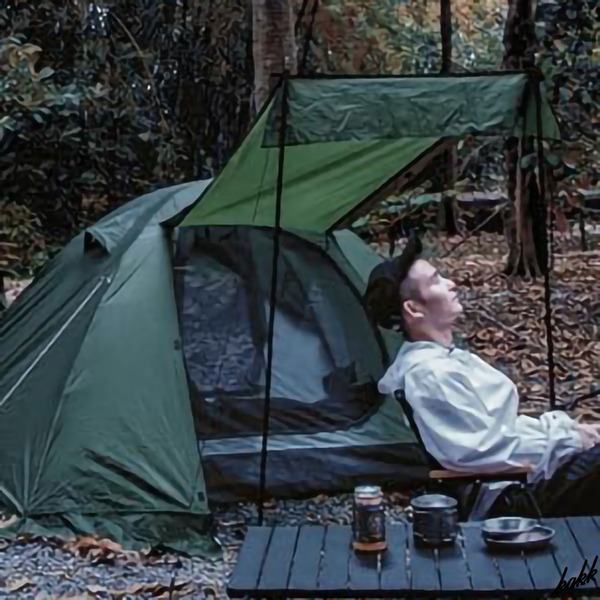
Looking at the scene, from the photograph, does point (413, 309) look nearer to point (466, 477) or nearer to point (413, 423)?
point (413, 423)

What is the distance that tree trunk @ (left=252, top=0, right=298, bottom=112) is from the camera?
7270 millimetres

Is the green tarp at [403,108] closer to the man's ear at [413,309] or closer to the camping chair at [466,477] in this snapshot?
the man's ear at [413,309]

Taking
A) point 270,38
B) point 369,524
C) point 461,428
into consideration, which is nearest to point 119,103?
point 270,38

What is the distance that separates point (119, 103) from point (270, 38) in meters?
2.92

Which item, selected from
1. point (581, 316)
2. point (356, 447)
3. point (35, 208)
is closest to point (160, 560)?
point (356, 447)

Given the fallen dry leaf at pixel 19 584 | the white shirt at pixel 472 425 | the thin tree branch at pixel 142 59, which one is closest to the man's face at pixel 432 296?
the white shirt at pixel 472 425

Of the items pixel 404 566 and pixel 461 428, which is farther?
pixel 461 428

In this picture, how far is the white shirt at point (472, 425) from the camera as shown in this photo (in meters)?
3.49

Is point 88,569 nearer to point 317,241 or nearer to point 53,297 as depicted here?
point 53,297

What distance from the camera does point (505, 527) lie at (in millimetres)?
2875

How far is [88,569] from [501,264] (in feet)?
25.5

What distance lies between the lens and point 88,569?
4234 mm

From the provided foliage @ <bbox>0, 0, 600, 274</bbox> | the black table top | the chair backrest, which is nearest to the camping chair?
the chair backrest

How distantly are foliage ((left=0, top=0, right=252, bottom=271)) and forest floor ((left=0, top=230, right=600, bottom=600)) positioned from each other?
70.1 inches
